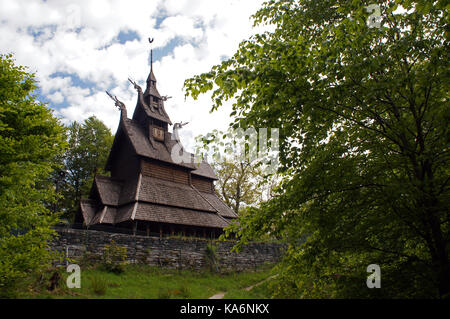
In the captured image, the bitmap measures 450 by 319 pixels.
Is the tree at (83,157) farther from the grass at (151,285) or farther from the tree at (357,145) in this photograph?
the tree at (357,145)

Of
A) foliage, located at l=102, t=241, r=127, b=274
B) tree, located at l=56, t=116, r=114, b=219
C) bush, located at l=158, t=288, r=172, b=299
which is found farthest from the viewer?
tree, located at l=56, t=116, r=114, b=219

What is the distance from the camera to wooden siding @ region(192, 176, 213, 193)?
94.7 feet

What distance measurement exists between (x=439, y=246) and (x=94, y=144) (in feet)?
131

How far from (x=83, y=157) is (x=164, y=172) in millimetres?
18590

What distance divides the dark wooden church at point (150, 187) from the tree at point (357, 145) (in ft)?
46.8

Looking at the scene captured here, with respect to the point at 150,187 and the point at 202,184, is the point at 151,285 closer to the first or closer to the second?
the point at 150,187

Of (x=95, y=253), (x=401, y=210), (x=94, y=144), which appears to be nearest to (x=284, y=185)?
(x=401, y=210)

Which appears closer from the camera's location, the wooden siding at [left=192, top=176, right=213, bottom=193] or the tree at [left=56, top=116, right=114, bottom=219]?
the wooden siding at [left=192, top=176, right=213, bottom=193]

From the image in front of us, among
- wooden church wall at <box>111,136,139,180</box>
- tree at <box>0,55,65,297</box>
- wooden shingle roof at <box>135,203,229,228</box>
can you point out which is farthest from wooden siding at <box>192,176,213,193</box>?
tree at <box>0,55,65,297</box>

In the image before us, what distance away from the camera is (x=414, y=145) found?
4094mm

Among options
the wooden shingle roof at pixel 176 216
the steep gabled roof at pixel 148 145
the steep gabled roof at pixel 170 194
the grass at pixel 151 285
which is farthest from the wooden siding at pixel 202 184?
the grass at pixel 151 285

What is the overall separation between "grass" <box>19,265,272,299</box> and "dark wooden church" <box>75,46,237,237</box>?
145 inches

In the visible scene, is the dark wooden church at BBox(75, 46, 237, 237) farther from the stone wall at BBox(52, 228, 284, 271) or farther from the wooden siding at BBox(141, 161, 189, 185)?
the stone wall at BBox(52, 228, 284, 271)

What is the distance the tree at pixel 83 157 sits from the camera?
→ 35.4 m
